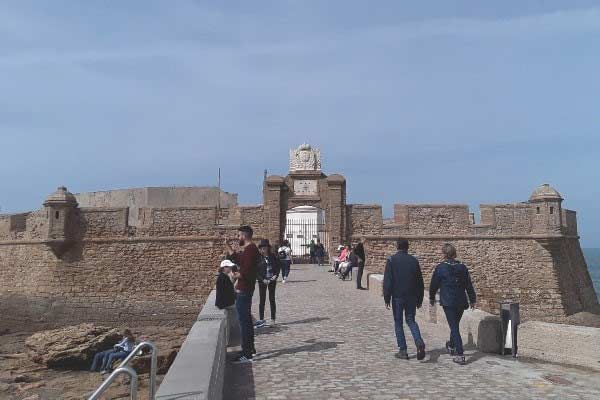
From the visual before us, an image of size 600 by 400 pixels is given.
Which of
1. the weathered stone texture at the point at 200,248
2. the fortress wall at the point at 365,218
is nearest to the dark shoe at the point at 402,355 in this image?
the weathered stone texture at the point at 200,248

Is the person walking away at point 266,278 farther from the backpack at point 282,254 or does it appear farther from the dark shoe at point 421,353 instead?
the backpack at point 282,254

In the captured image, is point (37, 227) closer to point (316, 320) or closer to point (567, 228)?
point (316, 320)

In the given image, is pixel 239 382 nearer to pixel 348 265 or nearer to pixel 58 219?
pixel 348 265

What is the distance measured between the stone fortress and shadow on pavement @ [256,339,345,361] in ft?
38.6

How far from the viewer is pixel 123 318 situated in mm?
18953

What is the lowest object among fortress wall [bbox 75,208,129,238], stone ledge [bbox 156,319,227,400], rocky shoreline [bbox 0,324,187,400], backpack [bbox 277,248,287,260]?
rocky shoreline [bbox 0,324,187,400]

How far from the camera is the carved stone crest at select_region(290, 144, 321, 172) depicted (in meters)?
22.3

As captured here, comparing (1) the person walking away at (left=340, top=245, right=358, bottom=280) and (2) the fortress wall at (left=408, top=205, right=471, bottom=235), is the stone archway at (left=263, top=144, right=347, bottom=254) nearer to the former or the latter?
(2) the fortress wall at (left=408, top=205, right=471, bottom=235)

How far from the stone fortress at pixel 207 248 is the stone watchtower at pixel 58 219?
0.04 metres

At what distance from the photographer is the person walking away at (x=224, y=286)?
646cm

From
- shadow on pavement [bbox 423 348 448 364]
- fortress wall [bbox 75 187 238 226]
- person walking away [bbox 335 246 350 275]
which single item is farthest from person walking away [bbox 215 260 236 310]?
fortress wall [bbox 75 187 238 226]

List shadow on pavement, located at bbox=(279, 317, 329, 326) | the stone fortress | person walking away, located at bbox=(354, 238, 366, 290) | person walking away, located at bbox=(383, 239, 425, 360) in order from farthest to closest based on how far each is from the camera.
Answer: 1. the stone fortress
2. person walking away, located at bbox=(354, 238, 366, 290)
3. shadow on pavement, located at bbox=(279, 317, 329, 326)
4. person walking away, located at bbox=(383, 239, 425, 360)

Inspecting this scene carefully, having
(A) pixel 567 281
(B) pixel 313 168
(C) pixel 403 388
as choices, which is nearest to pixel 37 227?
(B) pixel 313 168

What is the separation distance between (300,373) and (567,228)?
17580 mm
